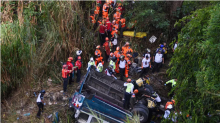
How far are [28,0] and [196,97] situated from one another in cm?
1100

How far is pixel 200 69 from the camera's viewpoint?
5547mm

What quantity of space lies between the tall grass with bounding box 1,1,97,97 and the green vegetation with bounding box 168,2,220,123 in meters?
6.41

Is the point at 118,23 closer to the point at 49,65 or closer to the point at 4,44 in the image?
the point at 49,65

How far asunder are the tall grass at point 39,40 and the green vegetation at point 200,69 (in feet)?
21.0

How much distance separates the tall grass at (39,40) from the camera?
10016mm

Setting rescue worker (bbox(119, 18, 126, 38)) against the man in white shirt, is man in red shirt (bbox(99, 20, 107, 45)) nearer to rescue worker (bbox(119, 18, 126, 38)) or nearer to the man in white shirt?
rescue worker (bbox(119, 18, 126, 38))

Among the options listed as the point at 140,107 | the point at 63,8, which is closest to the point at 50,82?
the point at 63,8

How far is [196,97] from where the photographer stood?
541 centimetres

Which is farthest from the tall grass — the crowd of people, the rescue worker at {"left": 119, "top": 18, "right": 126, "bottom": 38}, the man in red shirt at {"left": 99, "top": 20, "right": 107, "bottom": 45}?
the rescue worker at {"left": 119, "top": 18, "right": 126, "bottom": 38}

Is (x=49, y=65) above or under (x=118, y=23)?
under

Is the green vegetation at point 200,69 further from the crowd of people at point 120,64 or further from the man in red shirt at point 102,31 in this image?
the man in red shirt at point 102,31

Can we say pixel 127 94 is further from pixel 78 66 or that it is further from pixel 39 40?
pixel 39 40

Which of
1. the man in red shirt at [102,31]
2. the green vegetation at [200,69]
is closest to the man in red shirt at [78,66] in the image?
the man in red shirt at [102,31]

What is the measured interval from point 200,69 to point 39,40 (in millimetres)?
8342
